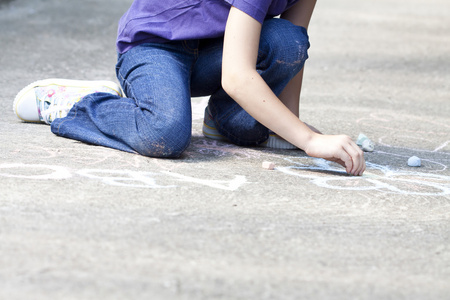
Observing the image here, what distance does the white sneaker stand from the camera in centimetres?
266

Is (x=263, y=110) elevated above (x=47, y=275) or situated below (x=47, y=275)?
above

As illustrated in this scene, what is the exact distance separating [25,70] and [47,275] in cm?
309

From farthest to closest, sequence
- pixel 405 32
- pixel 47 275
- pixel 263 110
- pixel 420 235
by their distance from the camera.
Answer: pixel 405 32 < pixel 263 110 < pixel 420 235 < pixel 47 275

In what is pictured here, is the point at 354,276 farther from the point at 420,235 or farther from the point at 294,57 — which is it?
the point at 294,57

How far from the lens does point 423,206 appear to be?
6.42 ft

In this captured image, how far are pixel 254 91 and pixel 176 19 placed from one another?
0.54 metres

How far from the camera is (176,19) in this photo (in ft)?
8.00

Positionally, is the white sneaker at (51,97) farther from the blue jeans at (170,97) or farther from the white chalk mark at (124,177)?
the white chalk mark at (124,177)

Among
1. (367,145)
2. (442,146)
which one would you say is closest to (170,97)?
(367,145)

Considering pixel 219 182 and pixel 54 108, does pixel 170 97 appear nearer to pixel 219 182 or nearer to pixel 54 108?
pixel 219 182

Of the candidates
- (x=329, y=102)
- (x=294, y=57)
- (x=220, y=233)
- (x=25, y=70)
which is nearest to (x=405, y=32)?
(x=329, y=102)

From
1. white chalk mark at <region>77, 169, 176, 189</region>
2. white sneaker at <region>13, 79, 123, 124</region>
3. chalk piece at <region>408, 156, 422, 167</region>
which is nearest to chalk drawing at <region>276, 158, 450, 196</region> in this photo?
chalk piece at <region>408, 156, 422, 167</region>

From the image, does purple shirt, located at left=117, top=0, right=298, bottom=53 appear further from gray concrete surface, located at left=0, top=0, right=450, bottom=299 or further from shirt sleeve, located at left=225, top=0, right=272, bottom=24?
gray concrete surface, located at left=0, top=0, right=450, bottom=299

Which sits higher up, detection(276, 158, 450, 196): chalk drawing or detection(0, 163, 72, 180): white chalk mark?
detection(0, 163, 72, 180): white chalk mark
